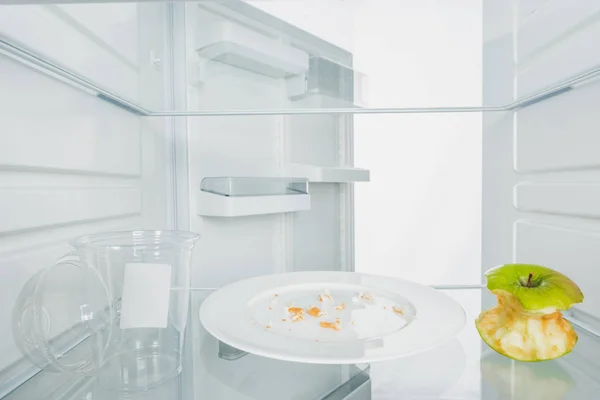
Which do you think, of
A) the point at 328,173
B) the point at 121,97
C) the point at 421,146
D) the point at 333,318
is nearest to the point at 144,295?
the point at 333,318

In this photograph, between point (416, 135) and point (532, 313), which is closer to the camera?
point (532, 313)

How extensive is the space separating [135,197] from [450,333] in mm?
649

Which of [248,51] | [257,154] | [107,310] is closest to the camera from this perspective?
[107,310]

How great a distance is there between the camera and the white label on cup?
500 millimetres

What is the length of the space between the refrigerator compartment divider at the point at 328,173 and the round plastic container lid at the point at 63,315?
0.74 m

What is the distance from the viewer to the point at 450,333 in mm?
512

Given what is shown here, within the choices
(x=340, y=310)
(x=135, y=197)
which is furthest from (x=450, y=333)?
(x=135, y=197)

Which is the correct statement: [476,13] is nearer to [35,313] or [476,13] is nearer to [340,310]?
[340,310]

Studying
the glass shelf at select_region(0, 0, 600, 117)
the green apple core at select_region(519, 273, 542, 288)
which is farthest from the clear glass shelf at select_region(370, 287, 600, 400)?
the glass shelf at select_region(0, 0, 600, 117)

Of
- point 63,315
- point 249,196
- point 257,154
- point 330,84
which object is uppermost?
point 330,84

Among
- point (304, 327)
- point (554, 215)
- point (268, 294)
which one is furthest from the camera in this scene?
point (554, 215)

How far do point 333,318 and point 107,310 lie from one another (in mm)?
303

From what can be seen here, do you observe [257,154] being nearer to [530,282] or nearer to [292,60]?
[292,60]

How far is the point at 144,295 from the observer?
510mm
